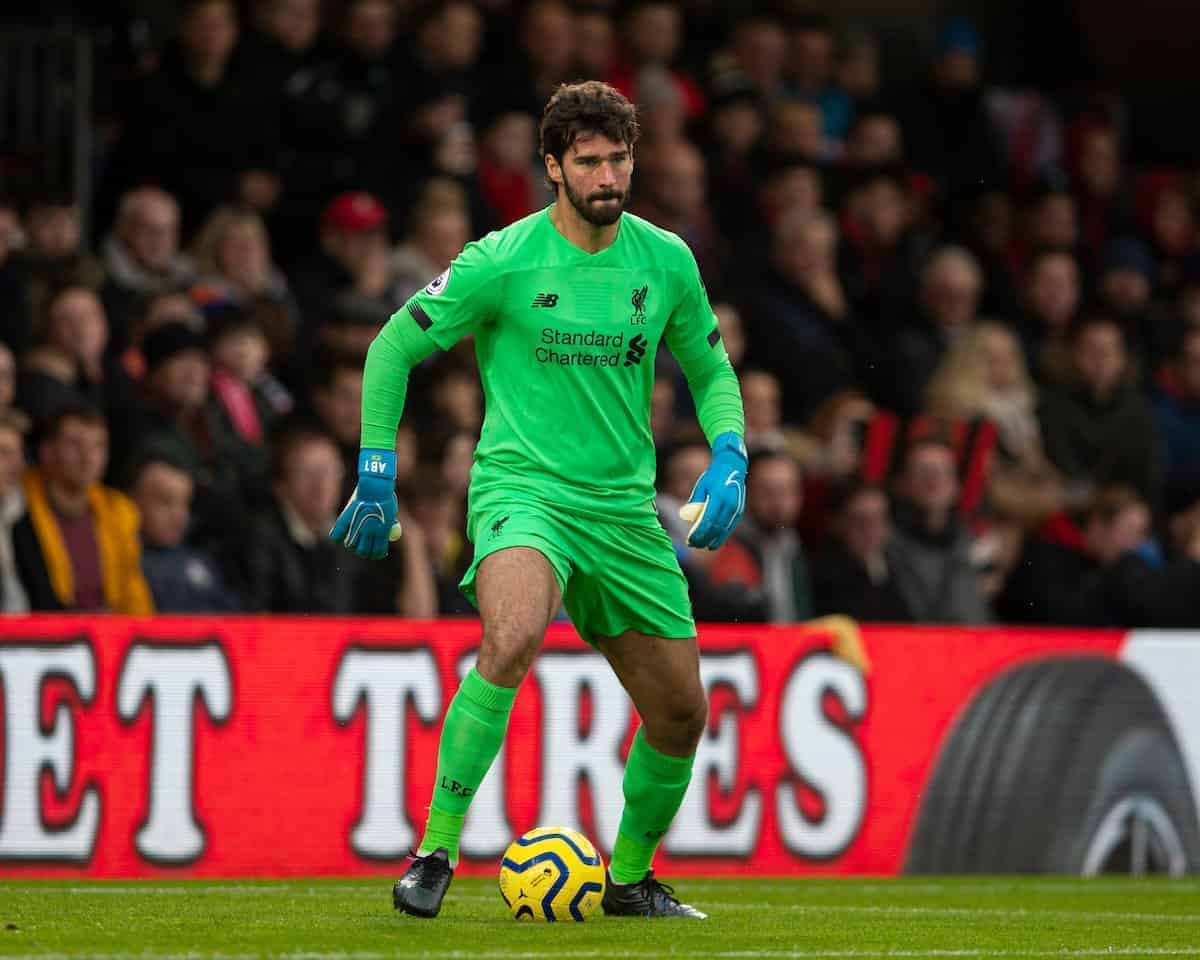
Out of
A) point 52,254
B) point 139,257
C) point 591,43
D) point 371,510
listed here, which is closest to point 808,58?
point 591,43

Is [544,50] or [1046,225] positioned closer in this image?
[544,50]

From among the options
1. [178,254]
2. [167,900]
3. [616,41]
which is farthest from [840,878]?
[616,41]

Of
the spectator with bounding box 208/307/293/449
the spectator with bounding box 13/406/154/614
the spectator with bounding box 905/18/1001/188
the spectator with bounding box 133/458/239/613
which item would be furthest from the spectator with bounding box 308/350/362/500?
the spectator with bounding box 905/18/1001/188

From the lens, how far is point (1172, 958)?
6.38 m

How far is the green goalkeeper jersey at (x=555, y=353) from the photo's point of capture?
6871 mm

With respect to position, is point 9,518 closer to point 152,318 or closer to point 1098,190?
point 152,318

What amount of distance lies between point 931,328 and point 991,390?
2.94 ft

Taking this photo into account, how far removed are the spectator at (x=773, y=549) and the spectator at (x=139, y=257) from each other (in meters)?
3.05

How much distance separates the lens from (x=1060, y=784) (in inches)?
426

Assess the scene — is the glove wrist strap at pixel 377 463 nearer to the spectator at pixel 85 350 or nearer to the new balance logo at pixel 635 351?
the new balance logo at pixel 635 351

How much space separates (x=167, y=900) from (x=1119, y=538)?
656 centimetres

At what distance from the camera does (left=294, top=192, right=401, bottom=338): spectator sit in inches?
478

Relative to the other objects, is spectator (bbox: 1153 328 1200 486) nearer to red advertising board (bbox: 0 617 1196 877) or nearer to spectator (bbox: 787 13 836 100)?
spectator (bbox: 787 13 836 100)

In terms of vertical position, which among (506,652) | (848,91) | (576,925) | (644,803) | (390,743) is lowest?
(390,743)
